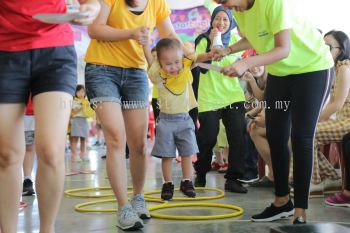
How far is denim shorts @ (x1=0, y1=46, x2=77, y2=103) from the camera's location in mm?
1826

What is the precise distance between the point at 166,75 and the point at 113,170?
3.78 feet

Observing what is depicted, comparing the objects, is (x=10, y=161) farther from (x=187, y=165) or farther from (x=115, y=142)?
(x=187, y=165)

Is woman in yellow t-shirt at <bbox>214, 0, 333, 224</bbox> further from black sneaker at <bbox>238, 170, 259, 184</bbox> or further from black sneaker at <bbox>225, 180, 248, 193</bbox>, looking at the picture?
black sneaker at <bbox>238, 170, 259, 184</bbox>

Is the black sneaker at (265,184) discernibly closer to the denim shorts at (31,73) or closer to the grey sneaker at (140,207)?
the grey sneaker at (140,207)

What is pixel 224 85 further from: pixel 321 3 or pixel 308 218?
pixel 321 3

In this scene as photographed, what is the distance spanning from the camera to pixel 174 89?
3.57 metres

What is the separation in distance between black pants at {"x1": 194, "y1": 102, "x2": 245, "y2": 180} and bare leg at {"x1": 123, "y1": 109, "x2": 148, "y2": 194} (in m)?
1.35

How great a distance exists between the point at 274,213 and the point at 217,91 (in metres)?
1.58

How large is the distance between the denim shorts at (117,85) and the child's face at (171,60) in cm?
47

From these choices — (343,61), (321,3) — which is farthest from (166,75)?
(321,3)

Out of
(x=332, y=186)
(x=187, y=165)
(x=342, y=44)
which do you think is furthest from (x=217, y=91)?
(x=332, y=186)

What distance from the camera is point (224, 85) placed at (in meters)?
4.10

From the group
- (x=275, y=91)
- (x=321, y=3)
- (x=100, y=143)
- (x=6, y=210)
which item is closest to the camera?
(x=6, y=210)

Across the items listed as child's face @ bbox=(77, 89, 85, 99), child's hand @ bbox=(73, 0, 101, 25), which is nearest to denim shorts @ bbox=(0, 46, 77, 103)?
child's hand @ bbox=(73, 0, 101, 25)
